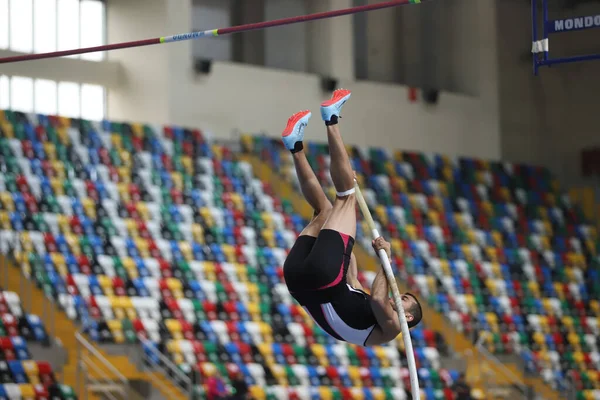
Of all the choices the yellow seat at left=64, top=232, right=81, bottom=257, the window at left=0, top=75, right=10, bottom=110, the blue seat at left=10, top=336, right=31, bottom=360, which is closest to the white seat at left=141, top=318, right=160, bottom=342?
the yellow seat at left=64, top=232, right=81, bottom=257

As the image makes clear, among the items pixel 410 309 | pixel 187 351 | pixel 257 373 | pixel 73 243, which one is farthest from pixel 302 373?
pixel 410 309

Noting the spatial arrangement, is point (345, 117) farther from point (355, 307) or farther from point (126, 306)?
point (355, 307)

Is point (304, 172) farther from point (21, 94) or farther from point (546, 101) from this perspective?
point (546, 101)

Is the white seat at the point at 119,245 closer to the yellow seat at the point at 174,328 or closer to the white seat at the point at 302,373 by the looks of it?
the yellow seat at the point at 174,328

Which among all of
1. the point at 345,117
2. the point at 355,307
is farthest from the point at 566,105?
the point at 355,307

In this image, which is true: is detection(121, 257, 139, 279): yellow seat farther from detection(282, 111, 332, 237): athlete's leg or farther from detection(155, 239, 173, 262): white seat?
detection(282, 111, 332, 237): athlete's leg

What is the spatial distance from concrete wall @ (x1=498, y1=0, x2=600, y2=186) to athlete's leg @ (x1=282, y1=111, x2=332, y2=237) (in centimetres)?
1413

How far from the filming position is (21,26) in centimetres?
1725

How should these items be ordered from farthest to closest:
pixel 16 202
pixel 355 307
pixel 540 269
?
1. pixel 540 269
2. pixel 16 202
3. pixel 355 307

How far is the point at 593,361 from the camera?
18250 millimetres

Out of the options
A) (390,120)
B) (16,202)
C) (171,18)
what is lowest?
(16,202)

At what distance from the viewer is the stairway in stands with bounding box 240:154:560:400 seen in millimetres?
16703

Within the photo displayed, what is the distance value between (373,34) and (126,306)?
26.4 feet

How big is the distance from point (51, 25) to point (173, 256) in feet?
13.2
